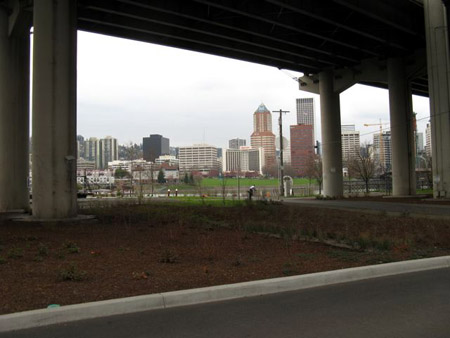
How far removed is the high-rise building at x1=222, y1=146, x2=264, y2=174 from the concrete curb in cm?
9656

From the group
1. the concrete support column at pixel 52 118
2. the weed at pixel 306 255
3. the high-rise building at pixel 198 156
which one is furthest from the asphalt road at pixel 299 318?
the high-rise building at pixel 198 156

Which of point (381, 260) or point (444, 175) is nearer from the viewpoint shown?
point (381, 260)

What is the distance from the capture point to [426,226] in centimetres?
1359

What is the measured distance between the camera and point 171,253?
8.92 metres

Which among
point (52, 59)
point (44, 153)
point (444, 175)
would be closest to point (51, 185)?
point (44, 153)

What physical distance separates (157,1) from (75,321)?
22251 mm

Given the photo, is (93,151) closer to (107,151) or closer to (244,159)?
(107,151)

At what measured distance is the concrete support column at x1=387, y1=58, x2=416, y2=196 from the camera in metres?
37.8

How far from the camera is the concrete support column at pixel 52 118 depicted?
1598 centimetres

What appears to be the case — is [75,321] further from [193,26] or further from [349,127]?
[349,127]

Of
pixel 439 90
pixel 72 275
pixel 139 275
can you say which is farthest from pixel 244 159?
pixel 72 275

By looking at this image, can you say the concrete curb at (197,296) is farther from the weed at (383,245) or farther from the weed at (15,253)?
the weed at (15,253)

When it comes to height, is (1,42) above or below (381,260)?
above

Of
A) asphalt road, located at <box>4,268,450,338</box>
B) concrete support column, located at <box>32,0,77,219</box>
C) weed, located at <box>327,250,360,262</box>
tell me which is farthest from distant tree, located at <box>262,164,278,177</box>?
asphalt road, located at <box>4,268,450,338</box>
